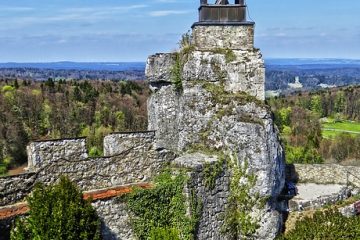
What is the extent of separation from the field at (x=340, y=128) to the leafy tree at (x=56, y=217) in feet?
238

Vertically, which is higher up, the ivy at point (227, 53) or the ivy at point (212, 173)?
the ivy at point (227, 53)

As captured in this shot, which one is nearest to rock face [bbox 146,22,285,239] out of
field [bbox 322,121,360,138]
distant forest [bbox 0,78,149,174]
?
distant forest [bbox 0,78,149,174]

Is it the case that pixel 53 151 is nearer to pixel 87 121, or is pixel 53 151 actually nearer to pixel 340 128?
pixel 87 121

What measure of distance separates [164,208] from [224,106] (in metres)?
3.77

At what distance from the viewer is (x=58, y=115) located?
199 ft

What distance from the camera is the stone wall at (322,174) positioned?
864 inches

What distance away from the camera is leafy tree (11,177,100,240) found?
1109cm

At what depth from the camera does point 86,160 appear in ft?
45.0

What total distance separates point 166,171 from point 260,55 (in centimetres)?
498

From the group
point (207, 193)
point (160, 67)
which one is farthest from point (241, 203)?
point (160, 67)

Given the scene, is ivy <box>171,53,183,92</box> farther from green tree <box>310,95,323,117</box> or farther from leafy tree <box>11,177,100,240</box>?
green tree <box>310,95,323,117</box>

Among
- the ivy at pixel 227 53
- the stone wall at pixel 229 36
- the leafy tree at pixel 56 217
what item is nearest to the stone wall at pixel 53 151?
the leafy tree at pixel 56 217

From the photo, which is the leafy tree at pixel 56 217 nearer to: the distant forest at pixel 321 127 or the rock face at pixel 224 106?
the rock face at pixel 224 106

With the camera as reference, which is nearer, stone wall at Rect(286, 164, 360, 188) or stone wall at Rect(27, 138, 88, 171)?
stone wall at Rect(27, 138, 88, 171)
